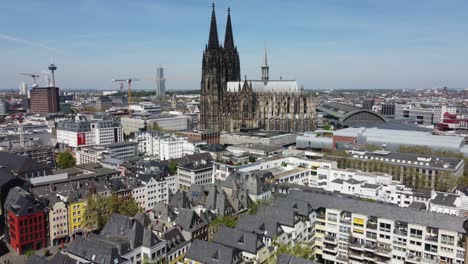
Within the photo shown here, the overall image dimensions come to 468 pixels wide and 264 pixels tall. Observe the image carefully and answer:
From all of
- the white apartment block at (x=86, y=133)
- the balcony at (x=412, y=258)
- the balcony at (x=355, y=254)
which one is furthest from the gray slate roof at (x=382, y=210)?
the white apartment block at (x=86, y=133)

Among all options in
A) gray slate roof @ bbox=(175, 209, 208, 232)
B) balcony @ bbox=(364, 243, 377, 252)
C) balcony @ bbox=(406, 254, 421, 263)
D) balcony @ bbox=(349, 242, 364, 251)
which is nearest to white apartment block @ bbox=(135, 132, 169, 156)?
gray slate roof @ bbox=(175, 209, 208, 232)

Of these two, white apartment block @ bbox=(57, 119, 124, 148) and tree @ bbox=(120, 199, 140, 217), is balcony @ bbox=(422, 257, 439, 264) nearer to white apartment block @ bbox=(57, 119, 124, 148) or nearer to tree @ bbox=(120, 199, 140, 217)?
tree @ bbox=(120, 199, 140, 217)

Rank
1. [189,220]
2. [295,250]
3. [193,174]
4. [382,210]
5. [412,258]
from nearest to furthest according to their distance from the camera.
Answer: [412,258] → [295,250] → [189,220] → [382,210] → [193,174]

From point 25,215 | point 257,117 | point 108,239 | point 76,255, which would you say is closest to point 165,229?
point 108,239

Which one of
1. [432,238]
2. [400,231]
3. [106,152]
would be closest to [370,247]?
[400,231]

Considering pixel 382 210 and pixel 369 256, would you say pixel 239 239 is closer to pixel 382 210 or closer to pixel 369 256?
pixel 369 256
